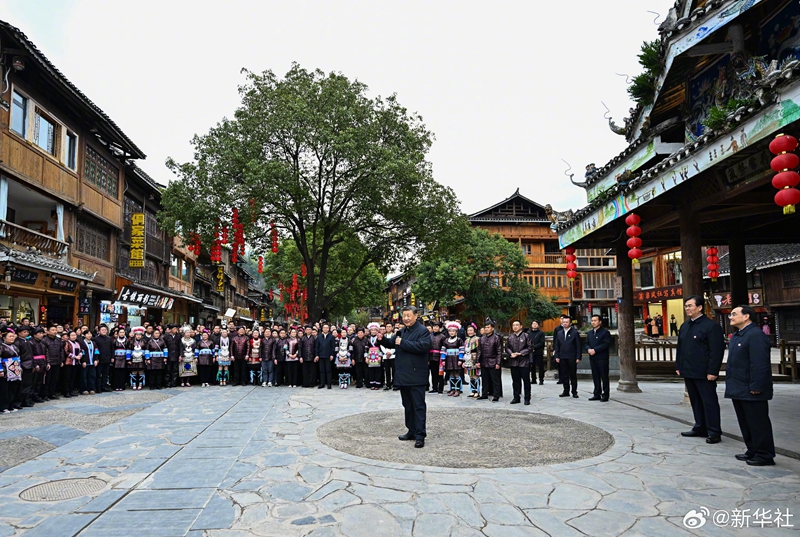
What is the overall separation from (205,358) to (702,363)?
507 inches

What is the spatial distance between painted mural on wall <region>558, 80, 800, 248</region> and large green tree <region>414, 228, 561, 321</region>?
20490 mm

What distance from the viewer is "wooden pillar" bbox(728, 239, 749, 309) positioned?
12.1 metres

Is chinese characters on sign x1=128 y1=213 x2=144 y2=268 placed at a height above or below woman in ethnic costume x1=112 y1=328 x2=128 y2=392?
above

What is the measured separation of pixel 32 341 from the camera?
11.5 metres

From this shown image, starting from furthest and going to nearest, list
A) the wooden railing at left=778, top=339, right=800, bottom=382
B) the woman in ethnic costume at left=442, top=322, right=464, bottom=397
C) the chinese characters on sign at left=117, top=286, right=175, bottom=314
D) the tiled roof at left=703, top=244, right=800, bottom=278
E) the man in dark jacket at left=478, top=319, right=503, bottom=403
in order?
1. the tiled roof at left=703, top=244, right=800, bottom=278
2. the chinese characters on sign at left=117, top=286, right=175, bottom=314
3. the wooden railing at left=778, top=339, right=800, bottom=382
4. the woman in ethnic costume at left=442, top=322, right=464, bottom=397
5. the man in dark jacket at left=478, top=319, right=503, bottom=403

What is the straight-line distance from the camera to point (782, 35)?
7.56m

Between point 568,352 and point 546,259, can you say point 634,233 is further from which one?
point 546,259

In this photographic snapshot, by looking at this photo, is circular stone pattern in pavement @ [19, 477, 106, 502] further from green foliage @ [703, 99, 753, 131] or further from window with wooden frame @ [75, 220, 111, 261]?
window with wooden frame @ [75, 220, 111, 261]

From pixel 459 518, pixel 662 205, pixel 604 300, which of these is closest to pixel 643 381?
pixel 662 205

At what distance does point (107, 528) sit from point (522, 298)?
31.8 meters

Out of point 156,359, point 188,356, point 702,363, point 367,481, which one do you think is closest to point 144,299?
point 188,356

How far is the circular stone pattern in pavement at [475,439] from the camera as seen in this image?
20.9 ft

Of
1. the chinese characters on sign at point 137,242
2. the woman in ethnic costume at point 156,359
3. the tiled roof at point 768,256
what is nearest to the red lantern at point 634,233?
the woman in ethnic costume at point 156,359

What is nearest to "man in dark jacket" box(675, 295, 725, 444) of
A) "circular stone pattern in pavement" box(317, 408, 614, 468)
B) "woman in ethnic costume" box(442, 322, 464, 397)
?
"circular stone pattern in pavement" box(317, 408, 614, 468)
